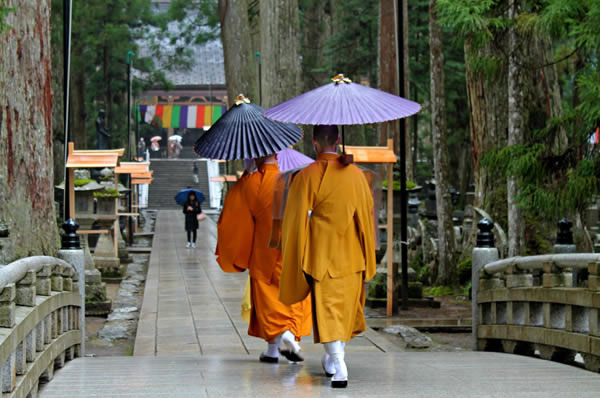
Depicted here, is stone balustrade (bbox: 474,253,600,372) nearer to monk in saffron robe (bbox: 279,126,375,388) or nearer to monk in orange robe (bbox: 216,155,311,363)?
monk in saffron robe (bbox: 279,126,375,388)

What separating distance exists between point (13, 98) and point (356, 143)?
72.2 ft

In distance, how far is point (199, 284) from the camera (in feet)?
53.4

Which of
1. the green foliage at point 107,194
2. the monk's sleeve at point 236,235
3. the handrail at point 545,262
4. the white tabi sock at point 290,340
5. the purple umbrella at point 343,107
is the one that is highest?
the purple umbrella at point 343,107

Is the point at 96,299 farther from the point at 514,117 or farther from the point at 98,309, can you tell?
the point at 514,117

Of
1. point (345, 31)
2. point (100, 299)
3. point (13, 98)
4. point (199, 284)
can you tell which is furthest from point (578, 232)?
point (345, 31)

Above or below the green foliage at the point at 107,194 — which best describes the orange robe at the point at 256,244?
below

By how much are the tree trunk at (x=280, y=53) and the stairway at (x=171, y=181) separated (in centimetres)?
3570

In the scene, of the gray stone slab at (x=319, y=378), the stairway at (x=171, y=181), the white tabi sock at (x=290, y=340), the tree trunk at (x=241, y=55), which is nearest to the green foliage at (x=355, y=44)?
the tree trunk at (x=241, y=55)

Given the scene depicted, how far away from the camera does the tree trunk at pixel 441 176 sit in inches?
695

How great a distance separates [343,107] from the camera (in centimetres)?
666

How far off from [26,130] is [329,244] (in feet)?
13.6

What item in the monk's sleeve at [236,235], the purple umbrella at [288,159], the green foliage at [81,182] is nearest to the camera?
the monk's sleeve at [236,235]

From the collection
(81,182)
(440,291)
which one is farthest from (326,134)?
(81,182)

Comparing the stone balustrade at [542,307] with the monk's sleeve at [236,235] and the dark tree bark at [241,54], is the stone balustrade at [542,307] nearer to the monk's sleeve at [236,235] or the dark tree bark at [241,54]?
the monk's sleeve at [236,235]
